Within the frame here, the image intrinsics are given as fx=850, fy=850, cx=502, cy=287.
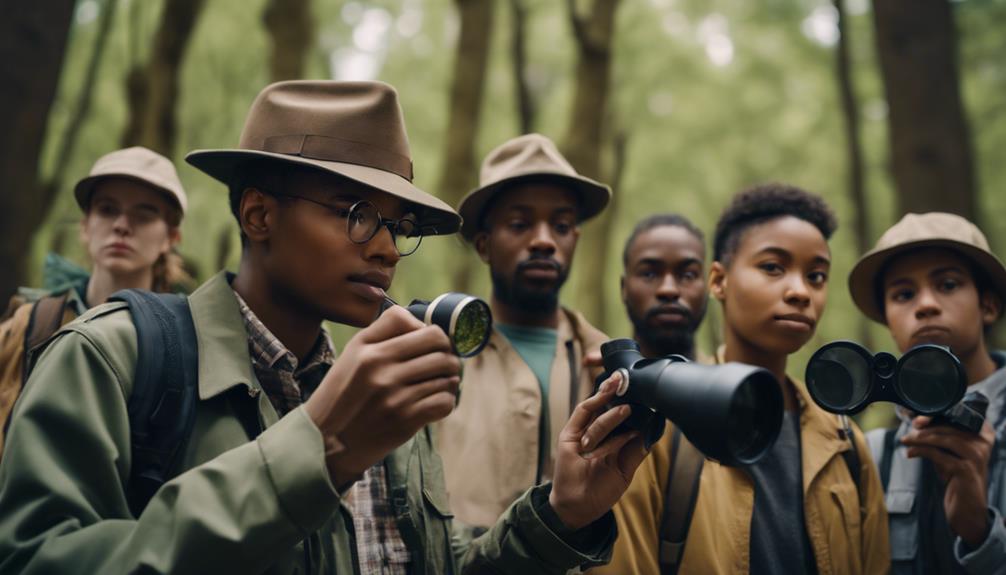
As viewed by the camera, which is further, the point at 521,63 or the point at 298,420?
the point at 521,63

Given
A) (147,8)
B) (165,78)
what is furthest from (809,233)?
(147,8)

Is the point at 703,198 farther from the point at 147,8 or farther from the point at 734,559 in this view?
the point at 734,559

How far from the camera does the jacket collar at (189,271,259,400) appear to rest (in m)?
2.35

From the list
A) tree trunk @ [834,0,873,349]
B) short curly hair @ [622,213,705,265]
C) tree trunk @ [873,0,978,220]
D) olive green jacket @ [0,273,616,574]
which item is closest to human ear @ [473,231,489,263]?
short curly hair @ [622,213,705,265]

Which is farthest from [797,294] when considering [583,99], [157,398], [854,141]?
[854,141]

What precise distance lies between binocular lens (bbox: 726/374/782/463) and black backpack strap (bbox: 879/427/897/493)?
224cm

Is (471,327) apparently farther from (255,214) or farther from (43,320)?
(43,320)

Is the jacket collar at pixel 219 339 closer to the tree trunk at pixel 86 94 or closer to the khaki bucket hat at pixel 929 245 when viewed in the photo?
the khaki bucket hat at pixel 929 245

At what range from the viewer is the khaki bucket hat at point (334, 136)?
8.61 feet

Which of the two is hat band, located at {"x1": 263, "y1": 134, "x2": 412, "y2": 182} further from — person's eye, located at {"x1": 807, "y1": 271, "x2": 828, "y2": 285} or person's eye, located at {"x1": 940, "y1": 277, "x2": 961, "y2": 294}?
person's eye, located at {"x1": 940, "y1": 277, "x2": 961, "y2": 294}

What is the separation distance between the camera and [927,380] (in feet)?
9.95

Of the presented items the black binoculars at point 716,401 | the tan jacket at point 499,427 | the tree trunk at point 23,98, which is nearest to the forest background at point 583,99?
the tree trunk at point 23,98

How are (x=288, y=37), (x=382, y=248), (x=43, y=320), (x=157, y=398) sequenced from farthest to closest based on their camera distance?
(x=288, y=37)
(x=43, y=320)
(x=382, y=248)
(x=157, y=398)

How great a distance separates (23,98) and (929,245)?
16.5 feet
